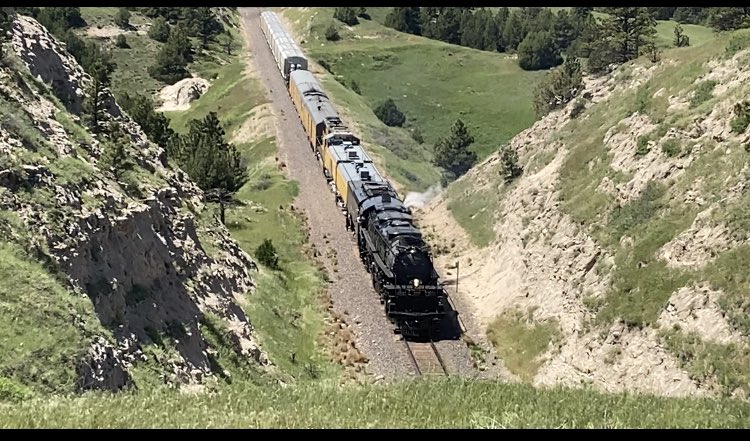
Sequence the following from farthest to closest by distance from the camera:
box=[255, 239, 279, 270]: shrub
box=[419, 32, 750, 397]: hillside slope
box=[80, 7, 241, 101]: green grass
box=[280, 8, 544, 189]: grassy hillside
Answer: box=[80, 7, 241, 101]: green grass < box=[280, 8, 544, 189]: grassy hillside < box=[255, 239, 279, 270]: shrub < box=[419, 32, 750, 397]: hillside slope

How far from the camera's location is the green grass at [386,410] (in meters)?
11.8

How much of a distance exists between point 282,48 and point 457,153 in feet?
109

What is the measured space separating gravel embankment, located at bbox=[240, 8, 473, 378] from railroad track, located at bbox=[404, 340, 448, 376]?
34 centimetres

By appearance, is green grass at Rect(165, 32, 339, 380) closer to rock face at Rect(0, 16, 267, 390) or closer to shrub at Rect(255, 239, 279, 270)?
shrub at Rect(255, 239, 279, 270)

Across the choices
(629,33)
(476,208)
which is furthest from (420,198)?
(629,33)

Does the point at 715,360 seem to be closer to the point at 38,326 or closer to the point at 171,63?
the point at 38,326

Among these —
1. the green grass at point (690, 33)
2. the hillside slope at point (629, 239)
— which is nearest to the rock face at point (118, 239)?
the hillside slope at point (629, 239)

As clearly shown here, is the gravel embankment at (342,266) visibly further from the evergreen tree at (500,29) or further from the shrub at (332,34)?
the evergreen tree at (500,29)

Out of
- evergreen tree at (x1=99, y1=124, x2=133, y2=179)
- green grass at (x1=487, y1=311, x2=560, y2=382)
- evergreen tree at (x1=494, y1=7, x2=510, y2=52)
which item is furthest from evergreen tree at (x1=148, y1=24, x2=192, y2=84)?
green grass at (x1=487, y1=311, x2=560, y2=382)

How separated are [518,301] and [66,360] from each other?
2578 cm

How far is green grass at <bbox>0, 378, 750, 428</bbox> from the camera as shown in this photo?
38.6 ft

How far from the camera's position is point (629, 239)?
117 feet

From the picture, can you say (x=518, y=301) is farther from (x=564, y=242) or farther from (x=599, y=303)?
(x=599, y=303)

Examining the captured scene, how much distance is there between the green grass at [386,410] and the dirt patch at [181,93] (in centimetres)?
8637
